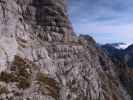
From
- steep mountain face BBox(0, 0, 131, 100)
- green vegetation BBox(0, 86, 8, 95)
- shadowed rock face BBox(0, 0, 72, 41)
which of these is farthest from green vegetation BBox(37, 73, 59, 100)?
shadowed rock face BBox(0, 0, 72, 41)

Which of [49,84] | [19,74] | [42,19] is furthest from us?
[42,19]

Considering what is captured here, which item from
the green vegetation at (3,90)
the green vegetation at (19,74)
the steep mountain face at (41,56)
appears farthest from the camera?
the steep mountain face at (41,56)

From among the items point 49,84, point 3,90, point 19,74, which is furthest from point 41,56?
point 3,90

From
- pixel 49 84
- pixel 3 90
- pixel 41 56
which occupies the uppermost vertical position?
pixel 41 56

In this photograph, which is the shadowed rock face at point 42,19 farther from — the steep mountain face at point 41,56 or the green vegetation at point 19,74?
the green vegetation at point 19,74

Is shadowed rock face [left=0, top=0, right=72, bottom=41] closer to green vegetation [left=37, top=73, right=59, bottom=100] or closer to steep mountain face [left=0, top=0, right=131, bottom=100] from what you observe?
steep mountain face [left=0, top=0, right=131, bottom=100]

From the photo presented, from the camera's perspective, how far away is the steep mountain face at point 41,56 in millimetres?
62041

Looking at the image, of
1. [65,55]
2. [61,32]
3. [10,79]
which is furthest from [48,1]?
[10,79]

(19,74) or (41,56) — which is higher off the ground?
(41,56)

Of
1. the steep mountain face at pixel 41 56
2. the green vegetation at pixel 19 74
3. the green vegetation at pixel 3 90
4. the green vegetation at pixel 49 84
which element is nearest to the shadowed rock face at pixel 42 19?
the steep mountain face at pixel 41 56

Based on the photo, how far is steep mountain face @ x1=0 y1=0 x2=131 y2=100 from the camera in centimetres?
6204

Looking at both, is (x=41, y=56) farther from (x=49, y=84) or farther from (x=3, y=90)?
(x=3, y=90)

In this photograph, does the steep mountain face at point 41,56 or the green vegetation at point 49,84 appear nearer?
the steep mountain face at point 41,56

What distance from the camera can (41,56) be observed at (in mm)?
77250
